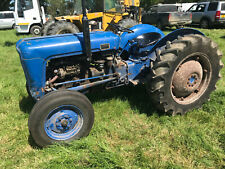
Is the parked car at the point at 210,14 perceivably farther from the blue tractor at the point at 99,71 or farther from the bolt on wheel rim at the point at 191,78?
the bolt on wheel rim at the point at 191,78

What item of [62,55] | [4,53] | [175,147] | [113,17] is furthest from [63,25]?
[175,147]

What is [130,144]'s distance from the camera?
8.29 feet

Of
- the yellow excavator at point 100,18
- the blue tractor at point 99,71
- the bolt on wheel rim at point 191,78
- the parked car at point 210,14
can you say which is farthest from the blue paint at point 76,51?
the parked car at point 210,14

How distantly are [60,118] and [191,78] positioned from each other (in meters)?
2.17

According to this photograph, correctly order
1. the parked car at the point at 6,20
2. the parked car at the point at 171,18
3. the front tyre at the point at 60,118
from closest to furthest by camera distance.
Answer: the front tyre at the point at 60,118 < the parked car at the point at 171,18 < the parked car at the point at 6,20

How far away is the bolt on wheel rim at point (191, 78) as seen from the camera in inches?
113

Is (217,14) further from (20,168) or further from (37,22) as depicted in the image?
(20,168)

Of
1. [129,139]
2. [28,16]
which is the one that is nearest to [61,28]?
[28,16]

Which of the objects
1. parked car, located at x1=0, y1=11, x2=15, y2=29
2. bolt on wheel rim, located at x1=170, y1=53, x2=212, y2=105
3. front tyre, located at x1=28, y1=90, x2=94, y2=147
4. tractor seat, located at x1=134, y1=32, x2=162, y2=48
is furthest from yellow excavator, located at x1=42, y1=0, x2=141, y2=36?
parked car, located at x1=0, y1=11, x2=15, y2=29

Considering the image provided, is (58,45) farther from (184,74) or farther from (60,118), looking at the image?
(184,74)

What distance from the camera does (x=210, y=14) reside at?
39.6 feet

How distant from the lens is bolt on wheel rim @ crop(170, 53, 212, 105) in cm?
288

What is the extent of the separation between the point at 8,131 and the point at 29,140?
18.3 inches

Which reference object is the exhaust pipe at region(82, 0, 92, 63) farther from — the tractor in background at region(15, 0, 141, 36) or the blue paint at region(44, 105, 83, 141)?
the tractor in background at region(15, 0, 141, 36)
